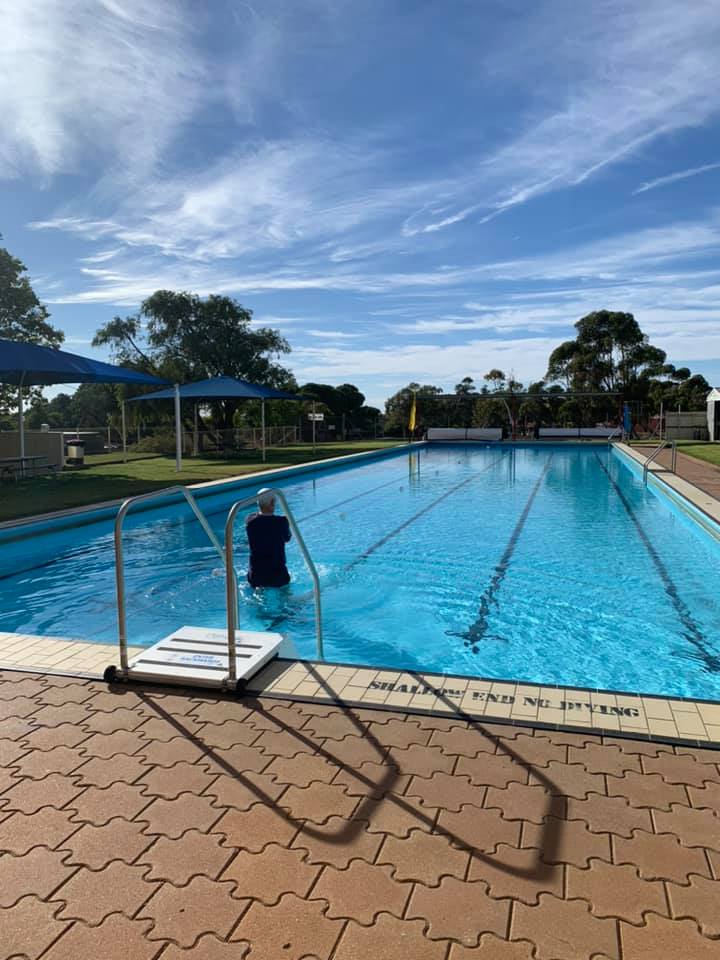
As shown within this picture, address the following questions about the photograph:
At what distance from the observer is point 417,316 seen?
36.8m

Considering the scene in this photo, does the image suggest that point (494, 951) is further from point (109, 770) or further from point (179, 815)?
point (109, 770)

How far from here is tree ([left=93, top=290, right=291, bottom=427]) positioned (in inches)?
1192

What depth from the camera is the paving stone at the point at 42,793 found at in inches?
95.8

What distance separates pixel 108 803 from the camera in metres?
2.44

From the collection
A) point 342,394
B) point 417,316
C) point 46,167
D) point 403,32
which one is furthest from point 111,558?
point 342,394

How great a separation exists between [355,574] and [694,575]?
161 inches

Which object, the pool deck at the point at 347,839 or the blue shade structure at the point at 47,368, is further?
the blue shade structure at the point at 47,368

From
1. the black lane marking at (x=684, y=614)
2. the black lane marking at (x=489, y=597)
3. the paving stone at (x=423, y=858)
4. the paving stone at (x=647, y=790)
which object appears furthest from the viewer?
the black lane marking at (x=489, y=597)

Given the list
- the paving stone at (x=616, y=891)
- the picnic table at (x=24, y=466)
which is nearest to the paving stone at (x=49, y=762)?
the paving stone at (x=616, y=891)

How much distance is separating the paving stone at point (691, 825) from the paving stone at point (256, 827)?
1302 millimetres

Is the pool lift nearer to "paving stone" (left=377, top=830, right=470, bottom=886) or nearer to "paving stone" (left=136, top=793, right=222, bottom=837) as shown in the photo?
"paving stone" (left=136, top=793, right=222, bottom=837)

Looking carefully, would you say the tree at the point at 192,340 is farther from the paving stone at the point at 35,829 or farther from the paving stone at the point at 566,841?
the paving stone at the point at 566,841

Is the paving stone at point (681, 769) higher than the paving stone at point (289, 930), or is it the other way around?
the paving stone at point (681, 769)

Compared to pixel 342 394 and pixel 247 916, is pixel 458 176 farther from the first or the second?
pixel 342 394
